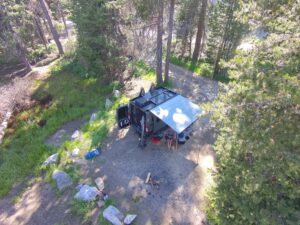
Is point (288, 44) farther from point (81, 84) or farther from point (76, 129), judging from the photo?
point (81, 84)

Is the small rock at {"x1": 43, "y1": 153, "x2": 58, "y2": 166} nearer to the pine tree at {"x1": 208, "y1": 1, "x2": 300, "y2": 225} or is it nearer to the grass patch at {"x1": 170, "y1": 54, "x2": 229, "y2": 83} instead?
the pine tree at {"x1": 208, "y1": 1, "x2": 300, "y2": 225}

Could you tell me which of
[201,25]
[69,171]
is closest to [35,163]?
[69,171]

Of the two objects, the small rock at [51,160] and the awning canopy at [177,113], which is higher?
the awning canopy at [177,113]

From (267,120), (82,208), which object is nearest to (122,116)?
(82,208)

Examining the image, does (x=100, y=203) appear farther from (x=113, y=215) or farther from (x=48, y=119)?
(x=48, y=119)

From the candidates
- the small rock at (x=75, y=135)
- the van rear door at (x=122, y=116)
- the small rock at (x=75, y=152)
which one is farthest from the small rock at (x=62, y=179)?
the van rear door at (x=122, y=116)

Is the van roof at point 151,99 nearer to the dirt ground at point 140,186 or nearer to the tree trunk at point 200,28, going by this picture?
the dirt ground at point 140,186
